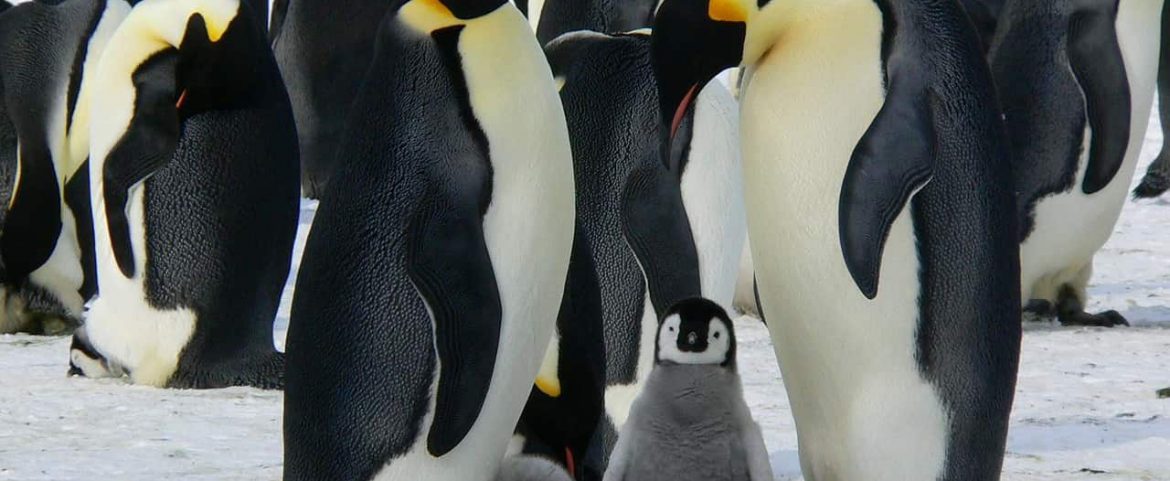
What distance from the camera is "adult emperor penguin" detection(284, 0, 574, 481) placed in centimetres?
337

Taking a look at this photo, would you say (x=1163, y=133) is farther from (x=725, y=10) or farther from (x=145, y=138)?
(x=725, y=10)

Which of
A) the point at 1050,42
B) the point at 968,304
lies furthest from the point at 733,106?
the point at 1050,42

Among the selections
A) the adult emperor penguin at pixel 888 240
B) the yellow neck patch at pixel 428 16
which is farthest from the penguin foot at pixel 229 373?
the adult emperor penguin at pixel 888 240

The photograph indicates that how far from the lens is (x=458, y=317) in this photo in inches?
132

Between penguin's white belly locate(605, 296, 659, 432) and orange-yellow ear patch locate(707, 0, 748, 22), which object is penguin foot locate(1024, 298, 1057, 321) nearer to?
penguin's white belly locate(605, 296, 659, 432)

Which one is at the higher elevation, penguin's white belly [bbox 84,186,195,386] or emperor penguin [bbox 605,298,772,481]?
emperor penguin [bbox 605,298,772,481]

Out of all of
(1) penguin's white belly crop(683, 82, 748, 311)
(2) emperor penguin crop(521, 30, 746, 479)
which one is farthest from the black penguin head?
(1) penguin's white belly crop(683, 82, 748, 311)

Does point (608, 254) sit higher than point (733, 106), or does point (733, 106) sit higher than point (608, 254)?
point (733, 106)

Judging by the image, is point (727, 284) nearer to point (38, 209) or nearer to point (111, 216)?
point (111, 216)

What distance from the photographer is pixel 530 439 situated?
3.82m

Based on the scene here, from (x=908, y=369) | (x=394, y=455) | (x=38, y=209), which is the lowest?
(x=38, y=209)

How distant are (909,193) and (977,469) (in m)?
0.49

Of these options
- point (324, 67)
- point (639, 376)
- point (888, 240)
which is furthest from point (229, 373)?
point (324, 67)

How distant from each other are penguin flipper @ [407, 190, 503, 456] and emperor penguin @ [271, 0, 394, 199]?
6.71m
